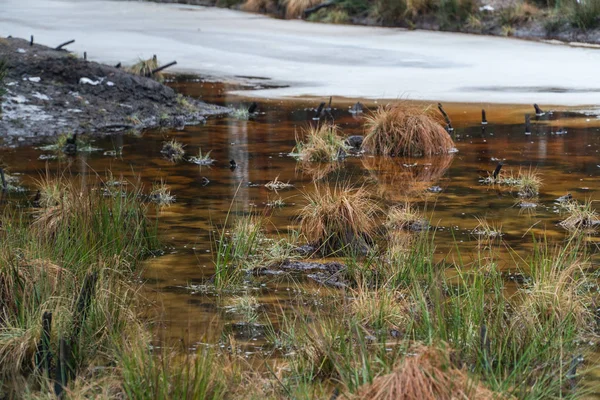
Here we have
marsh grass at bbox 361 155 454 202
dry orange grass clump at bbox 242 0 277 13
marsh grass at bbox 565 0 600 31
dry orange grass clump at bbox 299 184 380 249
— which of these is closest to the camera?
dry orange grass clump at bbox 299 184 380 249

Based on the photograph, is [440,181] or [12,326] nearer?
[12,326]

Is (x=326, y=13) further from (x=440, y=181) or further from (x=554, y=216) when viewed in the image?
(x=554, y=216)

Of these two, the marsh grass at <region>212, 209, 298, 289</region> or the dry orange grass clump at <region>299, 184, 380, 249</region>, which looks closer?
the marsh grass at <region>212, 209, 298, 289</region>

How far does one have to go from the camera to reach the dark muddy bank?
1248 centimetres

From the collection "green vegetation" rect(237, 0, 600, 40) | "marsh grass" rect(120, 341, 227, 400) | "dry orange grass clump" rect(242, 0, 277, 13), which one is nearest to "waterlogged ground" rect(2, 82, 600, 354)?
"marsh grass" rect(120, 341, 227, 400)

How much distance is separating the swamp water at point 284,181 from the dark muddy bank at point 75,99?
A: 1.87 ft

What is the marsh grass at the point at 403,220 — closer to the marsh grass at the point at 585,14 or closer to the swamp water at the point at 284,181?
the swamp water at the point at 284,181

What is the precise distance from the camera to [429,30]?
75.1 feet

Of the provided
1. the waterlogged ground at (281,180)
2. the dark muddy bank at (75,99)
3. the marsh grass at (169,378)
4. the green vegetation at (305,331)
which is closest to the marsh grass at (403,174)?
the waterlogged ground at (281,180)

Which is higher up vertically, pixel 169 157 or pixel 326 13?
pixel 326 13

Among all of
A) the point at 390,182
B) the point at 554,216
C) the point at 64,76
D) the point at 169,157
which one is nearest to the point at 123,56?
the point at 64,76

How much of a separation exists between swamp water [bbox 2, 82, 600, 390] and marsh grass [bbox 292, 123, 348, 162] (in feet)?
0.58

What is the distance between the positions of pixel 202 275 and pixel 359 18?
773 inches

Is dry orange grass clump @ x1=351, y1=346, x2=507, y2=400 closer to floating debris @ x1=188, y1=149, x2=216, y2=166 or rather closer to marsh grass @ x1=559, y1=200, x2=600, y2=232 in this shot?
marsh grass @ x1=559, y1=200, x2=600, y2=232
